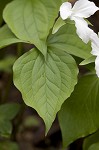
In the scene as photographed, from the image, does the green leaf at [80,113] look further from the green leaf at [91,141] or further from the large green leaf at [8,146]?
the large green leaf at [8,146]

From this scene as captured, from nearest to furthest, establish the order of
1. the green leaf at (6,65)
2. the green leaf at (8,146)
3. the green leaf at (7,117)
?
1. the green leaf at (7,117)
2. the green leaf at (8,146)
3. the green leaf at (6,65)

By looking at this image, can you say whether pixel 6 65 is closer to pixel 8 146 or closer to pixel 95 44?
pixel 8 146

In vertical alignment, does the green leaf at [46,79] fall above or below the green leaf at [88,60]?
below

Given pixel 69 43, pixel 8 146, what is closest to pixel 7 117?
pixel 8 146

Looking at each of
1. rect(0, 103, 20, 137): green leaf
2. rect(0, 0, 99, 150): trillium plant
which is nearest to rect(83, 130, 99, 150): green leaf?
rect(0, 0, 99, 150): trillium plant

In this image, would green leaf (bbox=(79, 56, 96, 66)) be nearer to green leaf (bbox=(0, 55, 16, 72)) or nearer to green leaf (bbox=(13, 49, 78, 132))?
green leaf (bbox=(13, 49, 78, 132))

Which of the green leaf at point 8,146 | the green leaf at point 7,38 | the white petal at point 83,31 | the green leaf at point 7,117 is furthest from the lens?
the green leaf at point 8,146

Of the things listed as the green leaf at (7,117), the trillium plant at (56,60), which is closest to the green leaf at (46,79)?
the trillium plant at (56,60)
